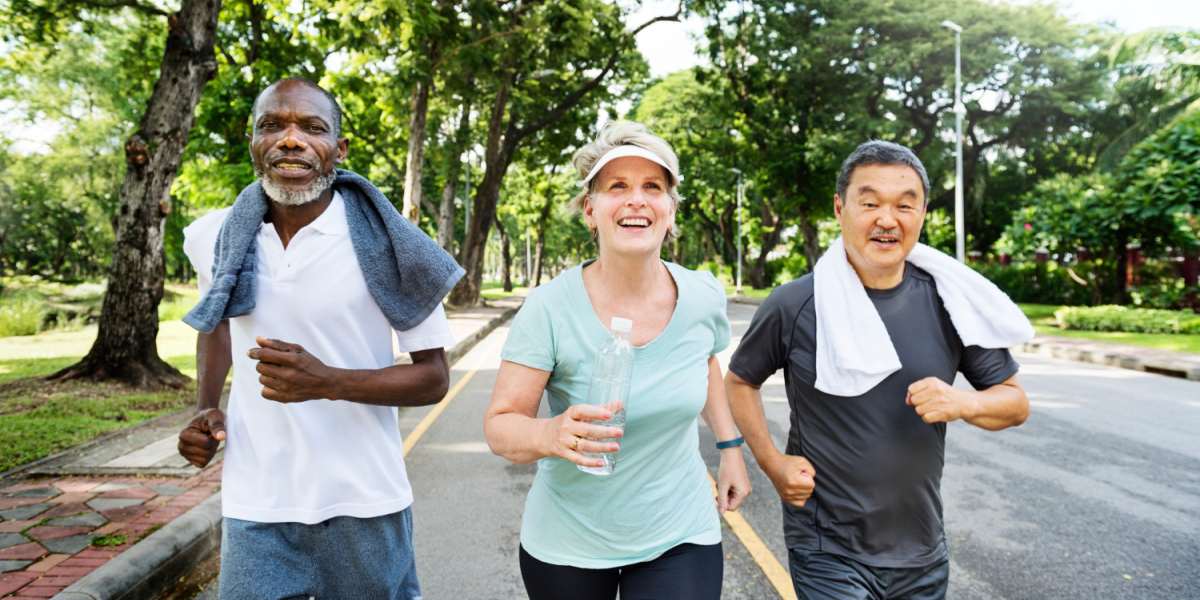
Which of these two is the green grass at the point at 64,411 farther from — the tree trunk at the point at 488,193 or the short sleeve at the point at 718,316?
the tree trunk at the point at 488,193

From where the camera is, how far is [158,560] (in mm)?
A: 3992

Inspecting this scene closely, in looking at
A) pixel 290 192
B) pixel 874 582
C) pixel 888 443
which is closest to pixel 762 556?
pixel 874 582

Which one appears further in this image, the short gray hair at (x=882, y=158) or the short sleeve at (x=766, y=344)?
the short sleeve at (x=766, y=344)

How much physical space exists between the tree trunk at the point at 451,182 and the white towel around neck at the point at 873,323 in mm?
25841

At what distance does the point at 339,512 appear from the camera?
219 centimetres

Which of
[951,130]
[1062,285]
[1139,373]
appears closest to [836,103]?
[951,130]

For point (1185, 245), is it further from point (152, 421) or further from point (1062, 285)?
point (152, 421)

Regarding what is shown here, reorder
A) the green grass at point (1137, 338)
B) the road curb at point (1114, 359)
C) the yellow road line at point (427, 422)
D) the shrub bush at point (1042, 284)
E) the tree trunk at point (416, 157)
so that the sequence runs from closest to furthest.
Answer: the yellow road line at point (427, 422)
the road curb at point (1114, 359)
the green grass at point (1137, 338)
the tree trunk at point (416, 157)
the shrub bush at point (1042, 284)

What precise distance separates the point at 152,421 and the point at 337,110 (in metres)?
6.56

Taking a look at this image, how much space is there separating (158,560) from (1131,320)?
21.1 meters

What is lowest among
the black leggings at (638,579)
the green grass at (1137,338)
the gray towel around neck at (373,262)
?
the green grass at (1137,338)

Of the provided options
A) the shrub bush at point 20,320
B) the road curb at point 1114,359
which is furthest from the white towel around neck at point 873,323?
the shrub bush at point 20,320

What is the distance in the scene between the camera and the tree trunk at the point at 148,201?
973cm

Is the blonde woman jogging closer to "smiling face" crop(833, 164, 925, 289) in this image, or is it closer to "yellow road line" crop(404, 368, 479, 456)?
"smiling face" crop(833, 164, 925, 289)
